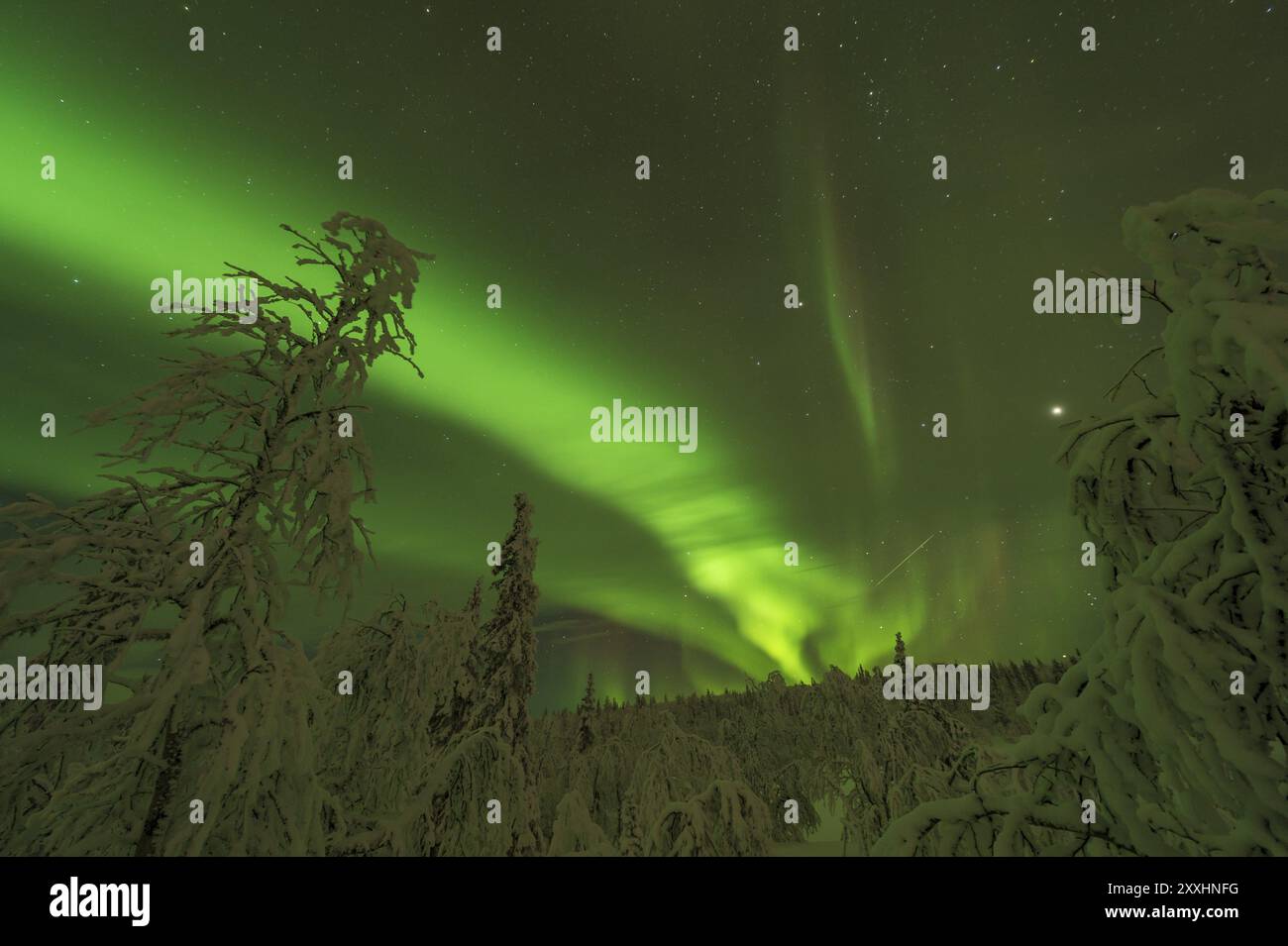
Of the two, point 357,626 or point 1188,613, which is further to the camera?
point 357,626

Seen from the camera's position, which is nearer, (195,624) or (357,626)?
(195,624)

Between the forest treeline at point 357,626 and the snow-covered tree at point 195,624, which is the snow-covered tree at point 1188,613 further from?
the snow-covered tree at point 195,624

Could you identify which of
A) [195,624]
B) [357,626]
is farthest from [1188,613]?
[357,626]

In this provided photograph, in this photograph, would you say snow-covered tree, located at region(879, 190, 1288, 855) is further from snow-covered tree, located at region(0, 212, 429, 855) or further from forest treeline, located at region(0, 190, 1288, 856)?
snow-covered tree, located at region(0, 212, 429, 855)

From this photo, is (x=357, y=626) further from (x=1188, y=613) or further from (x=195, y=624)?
(x=1188, y=613)

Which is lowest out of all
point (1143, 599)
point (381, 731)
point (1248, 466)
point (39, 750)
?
point (381, 731)

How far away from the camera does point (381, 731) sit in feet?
28.8

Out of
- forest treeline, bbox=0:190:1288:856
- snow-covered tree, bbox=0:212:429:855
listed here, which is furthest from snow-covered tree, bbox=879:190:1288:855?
snow-covered tree, bbox=0:212:429:855

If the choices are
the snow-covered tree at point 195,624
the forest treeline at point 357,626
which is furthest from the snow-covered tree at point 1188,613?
the snow-covered tree at point 195,624
